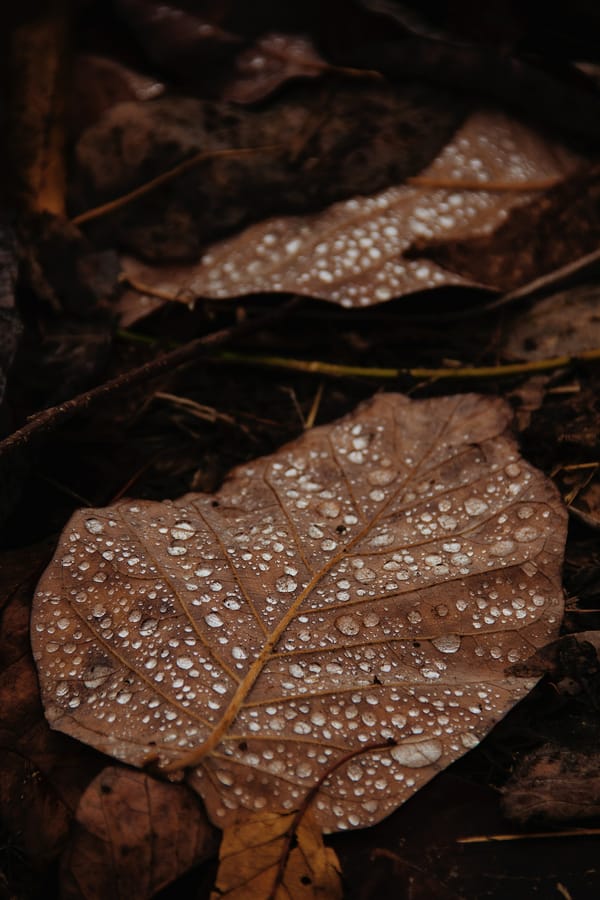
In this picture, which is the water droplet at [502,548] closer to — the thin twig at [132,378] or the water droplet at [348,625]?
the water droplet at [348,625]

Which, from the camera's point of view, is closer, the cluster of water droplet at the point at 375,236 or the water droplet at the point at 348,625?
the water droplet at the point at 348,625

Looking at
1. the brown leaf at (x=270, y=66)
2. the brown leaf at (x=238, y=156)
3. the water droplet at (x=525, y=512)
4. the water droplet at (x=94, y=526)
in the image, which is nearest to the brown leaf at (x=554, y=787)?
the water droplet at (x=525, y=512)

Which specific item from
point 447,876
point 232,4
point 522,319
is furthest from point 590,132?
point 447,876

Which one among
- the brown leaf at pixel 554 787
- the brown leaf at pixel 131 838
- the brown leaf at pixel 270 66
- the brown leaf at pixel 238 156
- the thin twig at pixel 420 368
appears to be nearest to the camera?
the brown leaf at pixel 131 838

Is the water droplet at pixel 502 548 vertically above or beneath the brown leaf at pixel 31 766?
above

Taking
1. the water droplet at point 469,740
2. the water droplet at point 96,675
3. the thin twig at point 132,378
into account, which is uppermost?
the thin twig at point 132,378

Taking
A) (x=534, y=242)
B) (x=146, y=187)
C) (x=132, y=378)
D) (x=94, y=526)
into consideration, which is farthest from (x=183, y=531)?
(x=534, y=242)

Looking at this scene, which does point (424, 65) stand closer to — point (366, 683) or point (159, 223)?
point (159, 223)

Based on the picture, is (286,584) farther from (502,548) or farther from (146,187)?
(146,187)
